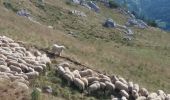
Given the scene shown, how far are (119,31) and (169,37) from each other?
28.3 meters

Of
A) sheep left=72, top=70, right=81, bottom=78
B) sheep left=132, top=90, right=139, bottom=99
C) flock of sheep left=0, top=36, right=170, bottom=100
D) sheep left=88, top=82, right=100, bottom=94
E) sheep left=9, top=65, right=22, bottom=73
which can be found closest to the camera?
sheep left=9, top=65, right=22, bottom=73

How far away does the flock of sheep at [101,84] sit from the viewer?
34.4 m

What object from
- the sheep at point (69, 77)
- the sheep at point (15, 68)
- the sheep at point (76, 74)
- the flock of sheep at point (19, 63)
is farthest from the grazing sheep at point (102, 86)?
the sheep at point (15, 68)

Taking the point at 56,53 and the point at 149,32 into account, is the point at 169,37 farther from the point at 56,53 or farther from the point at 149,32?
the point at 56,53

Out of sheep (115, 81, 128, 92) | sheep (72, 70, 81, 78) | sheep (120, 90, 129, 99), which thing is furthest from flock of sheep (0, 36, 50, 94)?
sheep (120, 90, 129, 99)

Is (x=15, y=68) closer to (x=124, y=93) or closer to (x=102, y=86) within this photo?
(x=102, y=86)

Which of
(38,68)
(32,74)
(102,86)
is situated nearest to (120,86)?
(102,86)

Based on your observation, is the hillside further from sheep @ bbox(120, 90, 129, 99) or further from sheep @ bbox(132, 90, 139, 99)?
sheep @ bbox(132, 90, 139, 99)

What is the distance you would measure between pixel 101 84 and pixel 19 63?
5975 millimetres

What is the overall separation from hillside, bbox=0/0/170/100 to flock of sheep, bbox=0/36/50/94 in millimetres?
885

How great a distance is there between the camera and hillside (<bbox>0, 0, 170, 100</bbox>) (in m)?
46.6

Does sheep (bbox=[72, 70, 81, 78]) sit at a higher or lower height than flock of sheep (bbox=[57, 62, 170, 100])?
higher

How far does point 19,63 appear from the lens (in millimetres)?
34000

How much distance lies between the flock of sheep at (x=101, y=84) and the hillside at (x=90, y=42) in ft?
2.36
